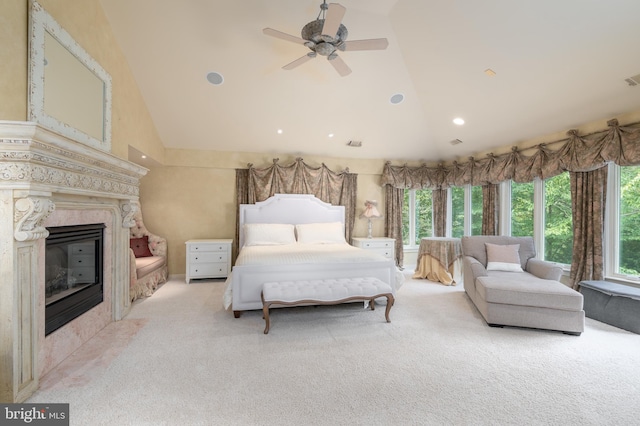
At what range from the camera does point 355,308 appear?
3512 millimetres

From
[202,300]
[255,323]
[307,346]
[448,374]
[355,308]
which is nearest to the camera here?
[448,374]

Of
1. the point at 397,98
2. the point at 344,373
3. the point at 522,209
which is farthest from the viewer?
the point at 522,209

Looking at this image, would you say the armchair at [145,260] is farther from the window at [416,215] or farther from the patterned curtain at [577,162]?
the patterned curtain at [577,162]

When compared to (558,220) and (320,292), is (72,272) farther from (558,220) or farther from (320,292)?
(558,220)

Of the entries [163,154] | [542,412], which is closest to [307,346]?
[542,412]

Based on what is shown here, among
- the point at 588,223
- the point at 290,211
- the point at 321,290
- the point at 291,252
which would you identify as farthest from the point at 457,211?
the point at 321,290

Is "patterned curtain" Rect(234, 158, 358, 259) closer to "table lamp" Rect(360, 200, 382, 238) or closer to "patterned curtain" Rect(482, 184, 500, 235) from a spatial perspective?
"table lamp" Rect(360, 200, 382, 238)

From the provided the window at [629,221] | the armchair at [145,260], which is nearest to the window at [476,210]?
the window at [629,221]

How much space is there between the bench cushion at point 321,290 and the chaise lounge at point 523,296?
1.18 metres

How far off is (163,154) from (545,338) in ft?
20.2

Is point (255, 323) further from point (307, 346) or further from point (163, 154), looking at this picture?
point (163, 154)

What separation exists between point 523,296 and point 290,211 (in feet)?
12.4

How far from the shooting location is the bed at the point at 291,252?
3.20 metres

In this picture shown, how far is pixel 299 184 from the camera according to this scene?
18.0 feet
